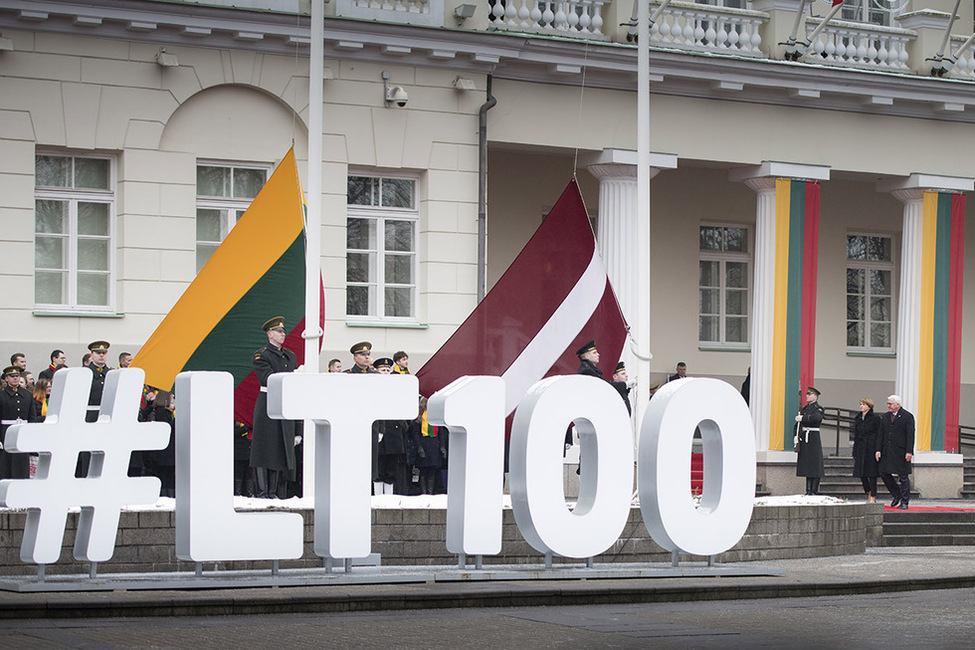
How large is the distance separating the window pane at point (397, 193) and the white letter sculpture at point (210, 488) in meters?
11.8

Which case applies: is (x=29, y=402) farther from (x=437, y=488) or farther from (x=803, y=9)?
(x=803, y=9)

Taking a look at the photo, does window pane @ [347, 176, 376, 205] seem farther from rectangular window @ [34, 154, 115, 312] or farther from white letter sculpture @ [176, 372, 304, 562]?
white letter sculpture @ [176, 372, 304, 562]

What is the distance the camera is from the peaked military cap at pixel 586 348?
17891mm

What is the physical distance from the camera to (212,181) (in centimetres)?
2408

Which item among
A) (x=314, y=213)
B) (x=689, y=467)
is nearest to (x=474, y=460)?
(x=689, y=467)

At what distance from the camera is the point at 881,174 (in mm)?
29328

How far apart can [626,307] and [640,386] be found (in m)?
8.74

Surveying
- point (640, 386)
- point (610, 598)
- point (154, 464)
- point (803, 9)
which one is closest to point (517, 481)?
point (610, 598)

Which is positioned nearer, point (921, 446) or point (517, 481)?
point (517, 481)

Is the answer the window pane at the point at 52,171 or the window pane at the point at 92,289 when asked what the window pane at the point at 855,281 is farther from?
the window pane at the point at 52,171

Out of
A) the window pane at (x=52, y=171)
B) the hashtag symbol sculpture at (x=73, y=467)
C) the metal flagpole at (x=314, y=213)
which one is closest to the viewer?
the hashtag symbol sculpture at (x=73, y=467)

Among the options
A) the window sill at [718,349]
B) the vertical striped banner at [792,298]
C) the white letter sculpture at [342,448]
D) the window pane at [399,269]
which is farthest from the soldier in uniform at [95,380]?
the window sill at [718,349]

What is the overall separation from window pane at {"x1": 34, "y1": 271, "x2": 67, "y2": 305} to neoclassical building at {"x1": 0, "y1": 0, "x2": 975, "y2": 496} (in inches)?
1.4

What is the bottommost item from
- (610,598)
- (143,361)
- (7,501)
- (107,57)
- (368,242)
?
(610,598)
